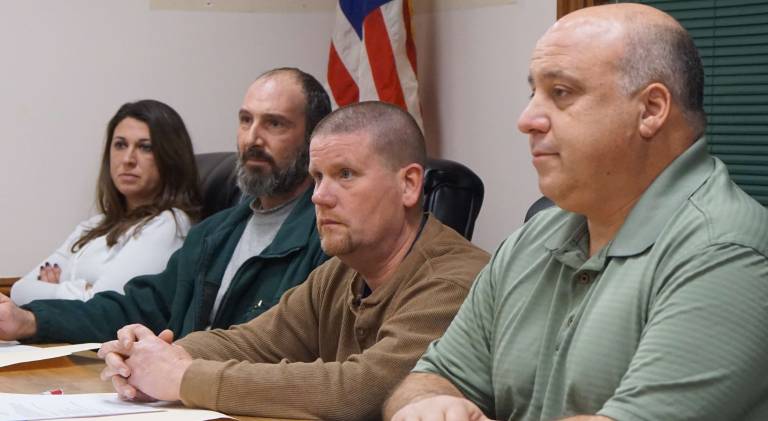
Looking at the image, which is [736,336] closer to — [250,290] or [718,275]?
[718,275]

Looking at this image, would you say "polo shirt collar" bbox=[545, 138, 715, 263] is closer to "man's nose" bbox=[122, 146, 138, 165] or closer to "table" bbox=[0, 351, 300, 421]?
"table" bbox=[0, 351, 300, 421]

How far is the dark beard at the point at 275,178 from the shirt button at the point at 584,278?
1409 mm

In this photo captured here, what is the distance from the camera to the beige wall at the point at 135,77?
4.25m

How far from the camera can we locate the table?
2.34 m

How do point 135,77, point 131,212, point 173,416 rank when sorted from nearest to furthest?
point 173,416
point 131,212
point 135,77

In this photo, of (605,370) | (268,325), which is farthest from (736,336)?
(268,325)

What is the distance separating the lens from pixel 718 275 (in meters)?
1.54

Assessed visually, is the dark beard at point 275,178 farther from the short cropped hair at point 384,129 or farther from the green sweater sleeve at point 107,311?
the short cropped hair at point 384,129

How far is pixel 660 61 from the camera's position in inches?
67.1

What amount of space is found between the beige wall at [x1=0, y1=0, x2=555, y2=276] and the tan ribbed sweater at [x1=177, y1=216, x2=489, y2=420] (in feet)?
5.36

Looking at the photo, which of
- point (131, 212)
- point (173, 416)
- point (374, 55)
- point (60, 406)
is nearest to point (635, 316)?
point (173, 416)

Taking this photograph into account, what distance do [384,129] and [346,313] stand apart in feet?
1.25

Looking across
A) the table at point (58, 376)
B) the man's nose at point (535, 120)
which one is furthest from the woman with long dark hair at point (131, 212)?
the man's nose at point (535, 120)

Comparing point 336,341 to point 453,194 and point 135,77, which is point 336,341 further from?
point 135,77
